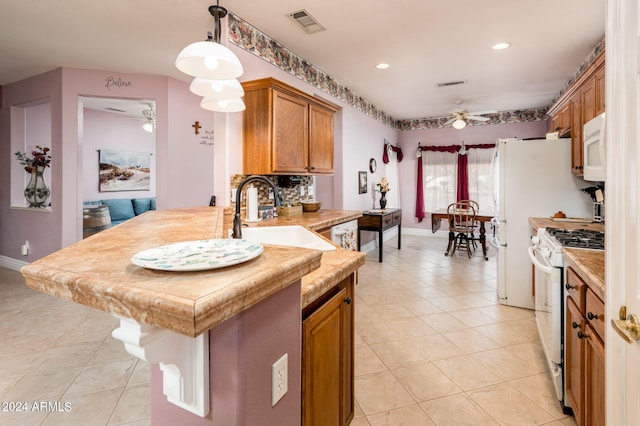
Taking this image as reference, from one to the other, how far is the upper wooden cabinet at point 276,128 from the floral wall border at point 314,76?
44 cm

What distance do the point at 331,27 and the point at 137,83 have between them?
104 inches

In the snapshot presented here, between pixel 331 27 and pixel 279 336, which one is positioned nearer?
pixel 279 336

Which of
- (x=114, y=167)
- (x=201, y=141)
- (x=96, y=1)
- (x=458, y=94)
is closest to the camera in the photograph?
(x=96, y=1)

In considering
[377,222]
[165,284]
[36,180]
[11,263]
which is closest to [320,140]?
[377,222]

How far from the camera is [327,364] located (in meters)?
1.19

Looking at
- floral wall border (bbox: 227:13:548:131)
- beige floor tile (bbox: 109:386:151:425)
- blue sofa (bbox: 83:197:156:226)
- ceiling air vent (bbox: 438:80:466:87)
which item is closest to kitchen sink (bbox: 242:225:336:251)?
beige floor tile (bbox: 109:386:151:425)

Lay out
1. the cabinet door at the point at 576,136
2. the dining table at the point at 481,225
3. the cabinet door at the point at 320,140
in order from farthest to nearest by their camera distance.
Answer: the dining table at the point at 481,225 < the cabinet door at the point at 320,140 < the cabinet door at the point at 576,136

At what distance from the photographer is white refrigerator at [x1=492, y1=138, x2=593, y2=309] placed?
3.06 metres

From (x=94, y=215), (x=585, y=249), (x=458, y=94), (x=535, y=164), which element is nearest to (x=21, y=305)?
(x=94, y=215)

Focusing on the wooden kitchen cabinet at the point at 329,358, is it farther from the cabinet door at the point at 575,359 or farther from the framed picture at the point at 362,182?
the framed picture at the point at 362,182

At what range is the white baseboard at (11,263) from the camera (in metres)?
4.55

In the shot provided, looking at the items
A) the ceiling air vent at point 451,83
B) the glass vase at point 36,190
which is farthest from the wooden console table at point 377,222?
the glass vase at point 36,190

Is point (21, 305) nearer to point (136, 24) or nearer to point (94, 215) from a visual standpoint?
point (94, 215)

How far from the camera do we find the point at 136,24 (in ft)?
9.75
